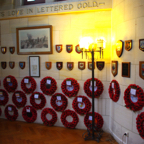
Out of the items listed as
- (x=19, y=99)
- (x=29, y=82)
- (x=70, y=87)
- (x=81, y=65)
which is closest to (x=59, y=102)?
Result: (x=70, y=87)

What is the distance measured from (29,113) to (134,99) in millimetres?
2883

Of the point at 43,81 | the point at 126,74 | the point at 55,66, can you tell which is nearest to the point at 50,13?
the point at 55,66

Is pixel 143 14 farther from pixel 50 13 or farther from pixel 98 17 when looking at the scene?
pixel 50 13

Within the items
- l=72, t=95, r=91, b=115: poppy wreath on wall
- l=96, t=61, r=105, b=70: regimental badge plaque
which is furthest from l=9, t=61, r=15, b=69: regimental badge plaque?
l=96, t=61, r=105, b=70: regimental badge plaque

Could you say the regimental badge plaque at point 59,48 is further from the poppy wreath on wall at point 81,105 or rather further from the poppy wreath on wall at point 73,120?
the poppy wreath on wall at point 73,120

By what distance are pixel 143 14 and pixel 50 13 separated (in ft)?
7.36

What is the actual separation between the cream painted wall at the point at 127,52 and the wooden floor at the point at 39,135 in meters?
0.53

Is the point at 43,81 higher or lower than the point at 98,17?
lower

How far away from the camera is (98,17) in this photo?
3578mm

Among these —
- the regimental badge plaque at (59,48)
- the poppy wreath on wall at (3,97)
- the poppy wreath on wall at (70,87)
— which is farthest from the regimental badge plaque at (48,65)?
the poppy wreath on wall at (3,97)

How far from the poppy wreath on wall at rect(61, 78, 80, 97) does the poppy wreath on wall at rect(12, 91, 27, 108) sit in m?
1.24

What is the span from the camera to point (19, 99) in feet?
14.2

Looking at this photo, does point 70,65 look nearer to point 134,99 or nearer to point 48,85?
point 48,85

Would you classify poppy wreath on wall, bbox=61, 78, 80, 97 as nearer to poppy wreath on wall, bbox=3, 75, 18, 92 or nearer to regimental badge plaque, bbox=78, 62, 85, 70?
regimental badge plaque, bbox=78, 62, 85, 70
